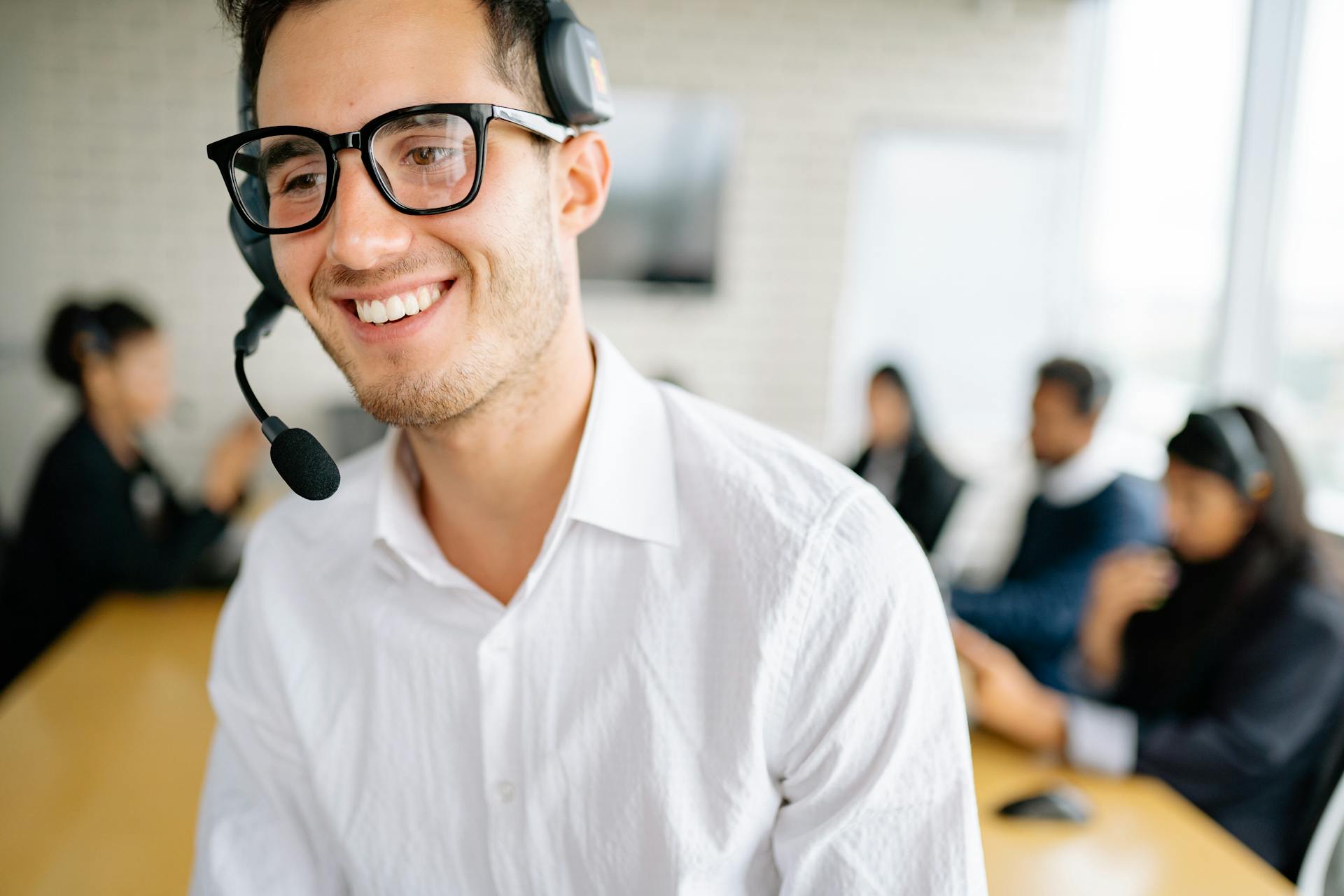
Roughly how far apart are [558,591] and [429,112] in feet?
1.49

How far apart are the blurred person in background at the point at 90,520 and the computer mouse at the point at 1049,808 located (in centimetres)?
193

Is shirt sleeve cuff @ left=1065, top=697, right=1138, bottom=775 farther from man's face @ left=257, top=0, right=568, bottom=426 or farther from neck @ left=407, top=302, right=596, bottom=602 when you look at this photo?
man's face @ left=257, top=0, right=568, bottom=426

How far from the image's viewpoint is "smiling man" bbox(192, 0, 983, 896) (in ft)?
2.65

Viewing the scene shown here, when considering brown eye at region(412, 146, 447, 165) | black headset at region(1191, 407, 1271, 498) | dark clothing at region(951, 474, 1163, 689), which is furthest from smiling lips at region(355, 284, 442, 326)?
dark clothing at region(951, 474, 1163, 689)

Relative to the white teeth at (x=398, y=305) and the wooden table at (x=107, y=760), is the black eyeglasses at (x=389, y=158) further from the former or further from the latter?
the wooden table at (x=107, y=760)

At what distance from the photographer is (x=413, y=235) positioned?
0.83m

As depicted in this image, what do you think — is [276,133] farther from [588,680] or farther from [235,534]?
[235,534]

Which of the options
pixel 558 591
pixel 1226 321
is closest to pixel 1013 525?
pixel 1226 321

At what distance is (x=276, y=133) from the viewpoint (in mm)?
809

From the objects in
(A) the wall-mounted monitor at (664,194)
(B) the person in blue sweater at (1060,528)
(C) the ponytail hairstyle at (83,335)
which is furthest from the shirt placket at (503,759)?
(A) the wall-mounted monitor at (664,194)

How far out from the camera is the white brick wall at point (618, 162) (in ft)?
13.4

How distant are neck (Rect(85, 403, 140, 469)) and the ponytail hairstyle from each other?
100 mm

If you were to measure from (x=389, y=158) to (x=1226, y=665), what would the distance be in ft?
5.38

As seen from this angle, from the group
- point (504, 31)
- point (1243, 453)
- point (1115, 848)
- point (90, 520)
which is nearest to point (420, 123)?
point (504, 31)
